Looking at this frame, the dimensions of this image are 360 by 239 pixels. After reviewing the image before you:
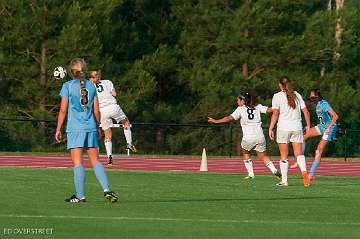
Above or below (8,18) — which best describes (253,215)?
below

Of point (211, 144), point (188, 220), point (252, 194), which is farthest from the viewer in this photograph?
point (211, 144)

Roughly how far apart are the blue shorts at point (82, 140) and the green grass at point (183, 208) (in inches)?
32.1

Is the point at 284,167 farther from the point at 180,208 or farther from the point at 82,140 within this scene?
the point at 82,140

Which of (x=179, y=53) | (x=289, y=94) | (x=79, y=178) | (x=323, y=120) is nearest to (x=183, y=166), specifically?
(x=323, y=120)

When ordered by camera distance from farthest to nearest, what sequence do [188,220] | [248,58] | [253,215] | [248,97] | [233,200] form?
[248,58] < [248,97] < [233,200] < [253,215] < [188,220]

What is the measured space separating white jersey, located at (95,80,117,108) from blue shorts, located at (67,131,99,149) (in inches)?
428

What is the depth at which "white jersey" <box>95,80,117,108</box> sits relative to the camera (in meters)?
28.2

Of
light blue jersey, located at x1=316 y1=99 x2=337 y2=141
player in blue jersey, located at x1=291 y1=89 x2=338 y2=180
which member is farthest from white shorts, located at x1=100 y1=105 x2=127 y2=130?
light blue jersey, located at x1=316 y1=99 x2=337 y2=141

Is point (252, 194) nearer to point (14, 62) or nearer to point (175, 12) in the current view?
point (14, 62)

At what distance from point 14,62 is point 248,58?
410 inches

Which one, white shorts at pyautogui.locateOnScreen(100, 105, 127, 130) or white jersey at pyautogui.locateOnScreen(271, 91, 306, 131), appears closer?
white jersey at pyautogui.locateOnScreen(271, 91, 306, 131)

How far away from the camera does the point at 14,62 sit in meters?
52.3

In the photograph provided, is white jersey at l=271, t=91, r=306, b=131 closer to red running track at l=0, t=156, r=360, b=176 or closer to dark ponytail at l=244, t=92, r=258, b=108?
dark ponytail at l=244, t=92, r=258, b=108

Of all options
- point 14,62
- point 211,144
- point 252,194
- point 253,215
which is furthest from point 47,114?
point 253,215
